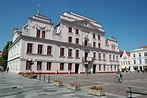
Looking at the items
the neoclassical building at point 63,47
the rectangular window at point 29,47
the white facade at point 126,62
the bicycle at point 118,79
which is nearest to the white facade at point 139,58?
the white facade at point 126,62

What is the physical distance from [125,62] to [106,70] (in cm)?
2837

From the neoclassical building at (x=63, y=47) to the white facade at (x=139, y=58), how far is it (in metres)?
20.4

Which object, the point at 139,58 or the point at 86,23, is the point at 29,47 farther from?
the point at 139,58

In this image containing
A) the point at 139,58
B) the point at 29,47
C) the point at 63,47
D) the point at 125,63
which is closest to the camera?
the point at 29,47

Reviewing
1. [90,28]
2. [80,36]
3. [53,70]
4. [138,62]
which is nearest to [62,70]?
[53,70]

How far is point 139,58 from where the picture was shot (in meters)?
63.6

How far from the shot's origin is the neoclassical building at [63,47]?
3059 centimetres

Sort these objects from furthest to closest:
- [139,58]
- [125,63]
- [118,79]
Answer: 1. [125,63]
2. [139,58]
3. [118,79]

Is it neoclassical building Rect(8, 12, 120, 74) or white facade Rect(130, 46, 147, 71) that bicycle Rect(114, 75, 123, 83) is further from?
white facade Rect(130, 46, 147, 71)

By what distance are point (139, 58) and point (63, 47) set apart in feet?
145

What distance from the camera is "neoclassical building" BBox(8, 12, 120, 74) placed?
30594mm

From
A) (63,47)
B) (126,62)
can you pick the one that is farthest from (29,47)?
(126,62)

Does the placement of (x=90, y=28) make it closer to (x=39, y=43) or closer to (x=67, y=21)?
(x=67, y=21)

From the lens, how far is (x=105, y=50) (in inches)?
1864
